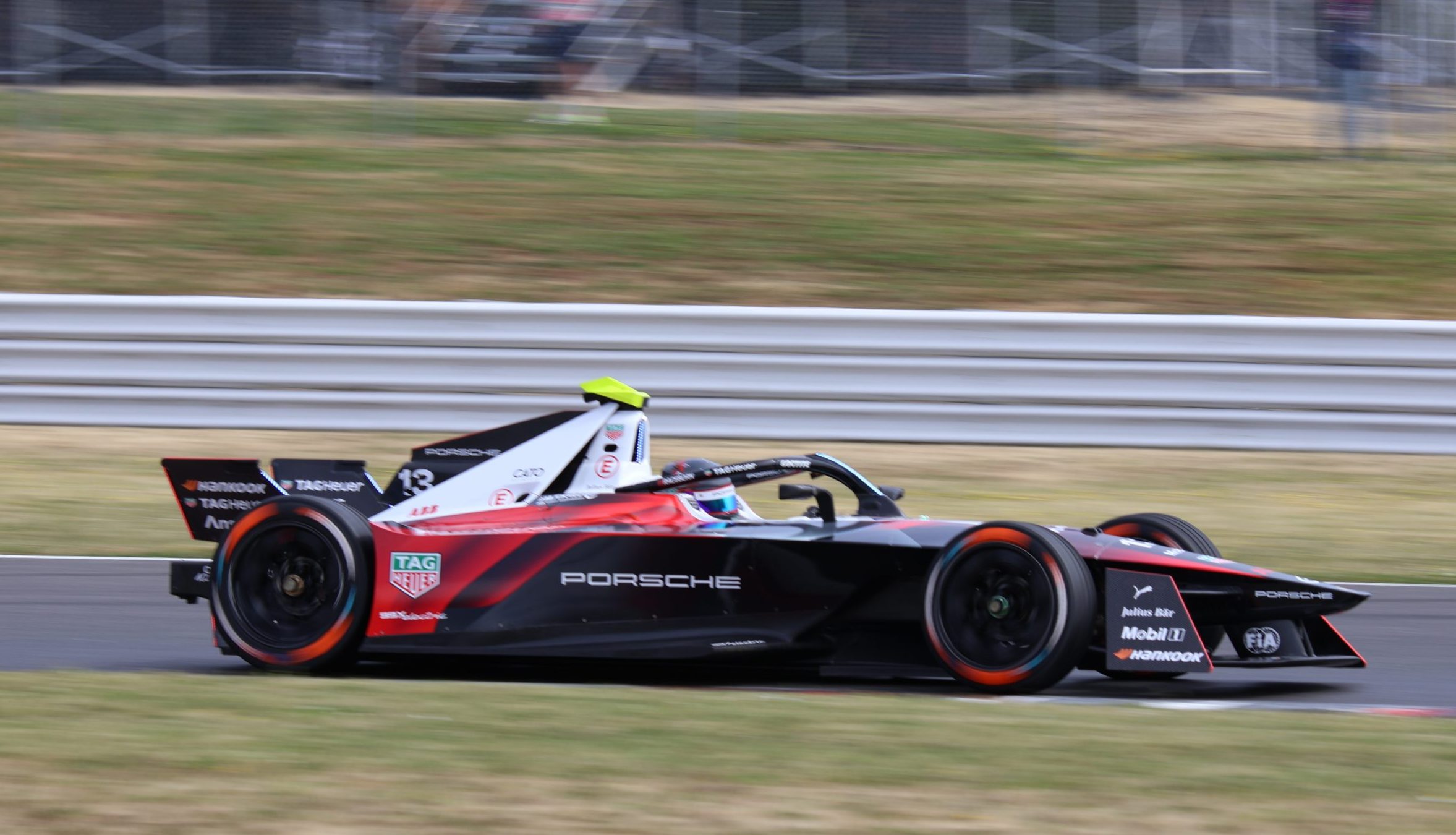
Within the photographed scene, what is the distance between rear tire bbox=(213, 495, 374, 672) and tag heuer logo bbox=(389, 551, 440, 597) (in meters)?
0.09

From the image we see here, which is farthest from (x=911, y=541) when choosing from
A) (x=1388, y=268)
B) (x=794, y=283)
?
(x=1388, y=268)

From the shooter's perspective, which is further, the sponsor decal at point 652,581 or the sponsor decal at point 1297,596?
the sponsor decal at point 652,581

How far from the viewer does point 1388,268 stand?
14383 millimetres

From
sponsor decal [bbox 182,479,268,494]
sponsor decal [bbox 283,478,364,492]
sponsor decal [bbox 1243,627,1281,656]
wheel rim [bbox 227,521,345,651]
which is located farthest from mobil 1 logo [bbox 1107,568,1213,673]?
sponsor decal [bbox 182,479,268,494]

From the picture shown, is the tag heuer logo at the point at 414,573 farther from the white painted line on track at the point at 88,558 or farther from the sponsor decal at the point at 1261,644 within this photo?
the white painted line on track at the point at 88,558

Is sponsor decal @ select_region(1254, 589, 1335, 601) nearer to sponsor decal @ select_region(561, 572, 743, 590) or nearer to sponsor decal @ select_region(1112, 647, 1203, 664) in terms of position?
sponsor decal @ select_region(1112, 647, 1203, 664)

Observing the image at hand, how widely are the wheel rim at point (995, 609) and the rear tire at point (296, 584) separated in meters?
2.11

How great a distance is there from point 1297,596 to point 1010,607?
95cm

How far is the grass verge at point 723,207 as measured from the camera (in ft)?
46.2

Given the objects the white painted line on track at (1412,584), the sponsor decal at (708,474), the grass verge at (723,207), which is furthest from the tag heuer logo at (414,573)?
the grass verge at (723,207)

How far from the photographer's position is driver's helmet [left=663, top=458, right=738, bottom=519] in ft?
22.1

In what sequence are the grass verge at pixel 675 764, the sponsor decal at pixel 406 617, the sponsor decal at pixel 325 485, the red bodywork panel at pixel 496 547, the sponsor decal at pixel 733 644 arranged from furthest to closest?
the sponsor decal at pixel 325 485, the sponsor decal at pixel 406 617, the red bodywork panel at pixel 496 547, the sponsor decal at pixel 733 644, the grass verge at pixel 675 764

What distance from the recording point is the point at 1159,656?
6008 millimetres

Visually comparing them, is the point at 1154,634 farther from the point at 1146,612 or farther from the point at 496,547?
the point at 496,547
